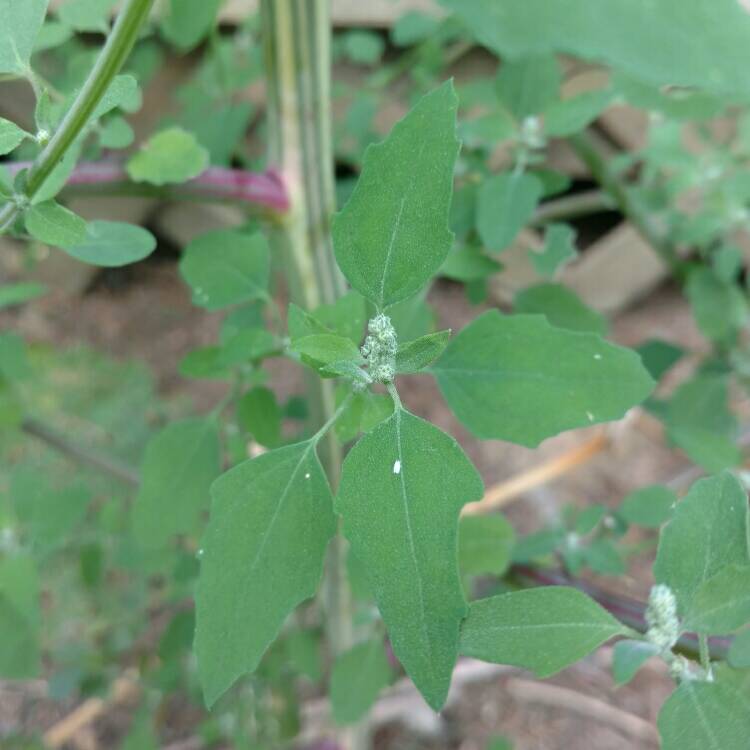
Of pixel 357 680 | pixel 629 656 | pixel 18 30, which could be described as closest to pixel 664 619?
pixel 629 656

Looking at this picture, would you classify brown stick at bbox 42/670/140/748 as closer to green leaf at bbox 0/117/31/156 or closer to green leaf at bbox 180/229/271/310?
green leaf at bbox 180/229/271/310

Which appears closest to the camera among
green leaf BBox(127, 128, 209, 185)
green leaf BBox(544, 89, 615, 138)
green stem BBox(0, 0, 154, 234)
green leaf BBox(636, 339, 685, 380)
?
green stem BBox(0, 0, 154, 234)

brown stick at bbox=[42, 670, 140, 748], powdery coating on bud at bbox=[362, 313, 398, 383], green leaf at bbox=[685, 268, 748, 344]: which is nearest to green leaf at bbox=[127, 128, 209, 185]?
powdery coating on bud at bbox=[362, 313, 398, 383]

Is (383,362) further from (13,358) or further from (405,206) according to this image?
(13,358)

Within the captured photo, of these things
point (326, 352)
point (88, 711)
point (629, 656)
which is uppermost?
point (326, 352)

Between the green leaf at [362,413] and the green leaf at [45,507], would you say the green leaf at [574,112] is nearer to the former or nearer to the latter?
the green leaf at [362,413]

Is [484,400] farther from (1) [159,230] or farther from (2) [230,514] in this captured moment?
(1) [159,230]
